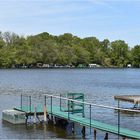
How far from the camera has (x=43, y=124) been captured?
3094cm

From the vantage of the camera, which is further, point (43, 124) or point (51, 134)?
point (43, 124)

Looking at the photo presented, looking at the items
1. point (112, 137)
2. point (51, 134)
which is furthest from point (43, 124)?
point (112, 137)

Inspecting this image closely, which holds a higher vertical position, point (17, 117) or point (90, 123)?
point (90, 123)

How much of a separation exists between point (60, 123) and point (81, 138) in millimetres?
4532

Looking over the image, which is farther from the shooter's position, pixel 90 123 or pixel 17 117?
pixel 17 117

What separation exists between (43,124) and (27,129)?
1.87 metres

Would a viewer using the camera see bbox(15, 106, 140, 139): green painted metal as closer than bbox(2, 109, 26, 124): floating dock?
Yes

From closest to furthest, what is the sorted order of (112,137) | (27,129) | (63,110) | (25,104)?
(112,137), (27,129), (63,110), (25,104)

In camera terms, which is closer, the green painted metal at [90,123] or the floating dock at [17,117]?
the green painted metal at [90,123]

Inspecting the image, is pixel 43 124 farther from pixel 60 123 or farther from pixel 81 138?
pixel 81 138

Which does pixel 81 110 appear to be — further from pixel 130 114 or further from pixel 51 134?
pixel 130 114

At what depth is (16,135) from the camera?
2738 centimetres

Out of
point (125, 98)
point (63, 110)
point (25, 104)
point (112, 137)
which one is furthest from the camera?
point (125, 98)

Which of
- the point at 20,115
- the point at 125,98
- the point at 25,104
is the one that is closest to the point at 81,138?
the point at 20,115
